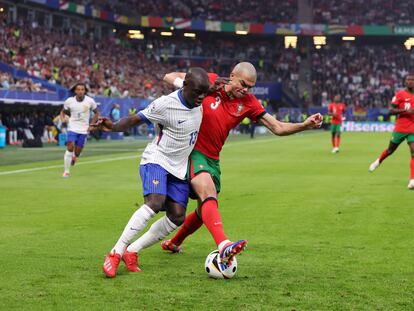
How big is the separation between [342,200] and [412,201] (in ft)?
3.99

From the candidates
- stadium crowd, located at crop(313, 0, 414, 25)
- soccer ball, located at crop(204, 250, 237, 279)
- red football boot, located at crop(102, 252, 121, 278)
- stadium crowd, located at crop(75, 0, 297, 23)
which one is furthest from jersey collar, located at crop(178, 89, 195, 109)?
stadium crowd, located at crop(313, 0, 414, 25)

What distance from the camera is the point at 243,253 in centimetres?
859

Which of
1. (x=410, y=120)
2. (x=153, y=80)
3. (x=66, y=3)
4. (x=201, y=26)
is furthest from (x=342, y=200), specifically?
(x=201, y=26)

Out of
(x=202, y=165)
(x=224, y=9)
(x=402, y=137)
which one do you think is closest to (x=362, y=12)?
(x=224, y=9)

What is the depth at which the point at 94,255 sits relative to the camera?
27.5 feet

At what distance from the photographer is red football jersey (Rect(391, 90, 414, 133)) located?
16.2m

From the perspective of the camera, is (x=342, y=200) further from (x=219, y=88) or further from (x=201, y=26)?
(x=201, y=26)

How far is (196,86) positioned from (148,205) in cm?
122

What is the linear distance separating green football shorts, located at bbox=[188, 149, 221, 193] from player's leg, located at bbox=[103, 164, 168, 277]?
11.1 inches

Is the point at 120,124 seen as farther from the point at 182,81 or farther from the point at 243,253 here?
the point at 243,253

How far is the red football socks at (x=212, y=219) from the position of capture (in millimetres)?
7402

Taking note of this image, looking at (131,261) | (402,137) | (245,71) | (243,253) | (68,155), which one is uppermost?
(245,71)

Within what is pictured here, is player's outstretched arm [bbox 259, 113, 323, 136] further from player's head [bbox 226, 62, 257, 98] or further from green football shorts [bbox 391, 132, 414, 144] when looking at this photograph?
green football shorts [bbox 391, 132, 414, 144]

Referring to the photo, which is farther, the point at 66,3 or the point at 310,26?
the point at 310,26
